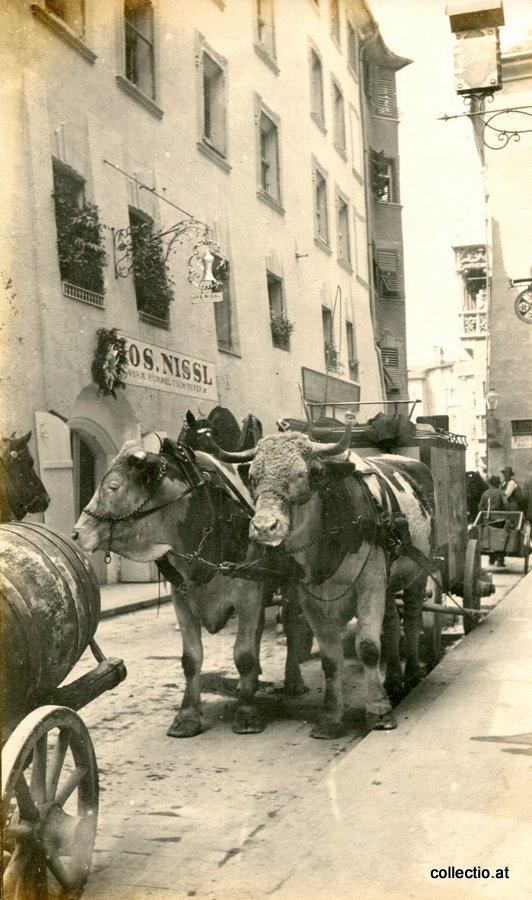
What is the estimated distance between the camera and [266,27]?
446 cm

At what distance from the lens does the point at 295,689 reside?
5.86 meters

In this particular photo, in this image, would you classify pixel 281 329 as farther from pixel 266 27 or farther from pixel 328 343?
pixel 266 27

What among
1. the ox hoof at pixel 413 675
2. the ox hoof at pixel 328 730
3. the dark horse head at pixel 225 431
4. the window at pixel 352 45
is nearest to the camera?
the window at pixel 352 45

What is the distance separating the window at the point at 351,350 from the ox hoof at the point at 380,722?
206 cm

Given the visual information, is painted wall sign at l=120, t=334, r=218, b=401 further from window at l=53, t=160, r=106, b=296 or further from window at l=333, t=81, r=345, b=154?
window at l=333, t=81, r=345, b=154

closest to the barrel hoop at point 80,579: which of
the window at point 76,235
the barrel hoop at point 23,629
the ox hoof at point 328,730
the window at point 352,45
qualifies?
the barrel hoop at point 23,629

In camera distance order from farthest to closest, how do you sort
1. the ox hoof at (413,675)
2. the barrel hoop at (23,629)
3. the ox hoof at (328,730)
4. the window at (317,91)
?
the ox hoof at (413,675) < the window at (317,91) < the ox hoof at (328,730) < the barrel hoop at (23,629)

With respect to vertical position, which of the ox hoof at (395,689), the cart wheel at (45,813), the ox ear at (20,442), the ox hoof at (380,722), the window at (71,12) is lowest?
the ox hoof at (395,689)

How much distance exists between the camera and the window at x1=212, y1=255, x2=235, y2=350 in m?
5.02

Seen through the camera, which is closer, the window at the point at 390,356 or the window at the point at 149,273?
the window at the point at 149,273

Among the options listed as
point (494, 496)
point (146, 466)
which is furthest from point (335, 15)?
point (494, 496)

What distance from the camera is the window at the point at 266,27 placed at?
4188mm

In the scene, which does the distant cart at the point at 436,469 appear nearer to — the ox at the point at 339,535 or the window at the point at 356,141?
the ox at the point at 339,535

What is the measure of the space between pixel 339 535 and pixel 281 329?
1.48 meters
